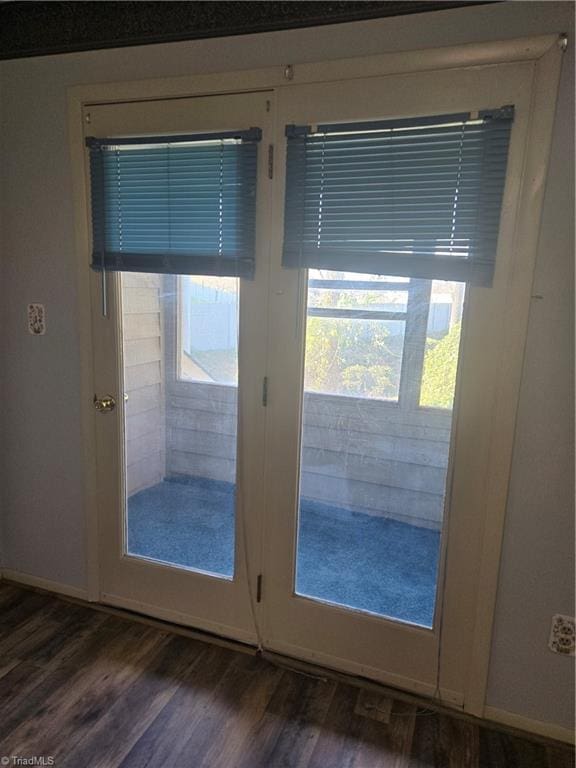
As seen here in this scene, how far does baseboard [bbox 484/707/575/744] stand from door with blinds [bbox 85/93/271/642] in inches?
37.5

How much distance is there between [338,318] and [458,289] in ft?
1.38

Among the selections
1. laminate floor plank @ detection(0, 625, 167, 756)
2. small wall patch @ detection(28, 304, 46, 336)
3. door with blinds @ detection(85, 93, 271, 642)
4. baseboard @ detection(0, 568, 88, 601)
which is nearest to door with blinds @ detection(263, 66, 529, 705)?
door with blinds @ detection(85, 93, 271, 642)

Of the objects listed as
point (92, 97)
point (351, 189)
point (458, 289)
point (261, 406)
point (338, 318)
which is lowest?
point (261, 406)

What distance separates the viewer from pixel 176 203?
1899 mm

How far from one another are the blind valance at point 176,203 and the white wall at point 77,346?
0.21 m

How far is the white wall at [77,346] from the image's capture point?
1.54m

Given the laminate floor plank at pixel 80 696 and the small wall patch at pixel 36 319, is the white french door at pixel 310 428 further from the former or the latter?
the small wall patch at pixel 36 319

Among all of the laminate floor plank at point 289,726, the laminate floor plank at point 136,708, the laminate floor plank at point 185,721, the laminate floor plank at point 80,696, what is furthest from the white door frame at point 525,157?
the laminate floor plank at point 80,696

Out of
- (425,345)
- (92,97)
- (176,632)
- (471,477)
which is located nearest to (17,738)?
(176,632)

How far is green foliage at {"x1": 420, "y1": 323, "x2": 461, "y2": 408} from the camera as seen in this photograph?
1697mm

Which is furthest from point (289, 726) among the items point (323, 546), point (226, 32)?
point (226, 32)

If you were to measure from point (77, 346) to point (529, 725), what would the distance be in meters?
2.29

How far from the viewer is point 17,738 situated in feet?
5.39

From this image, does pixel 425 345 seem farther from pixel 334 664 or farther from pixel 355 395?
pixel 334 664
